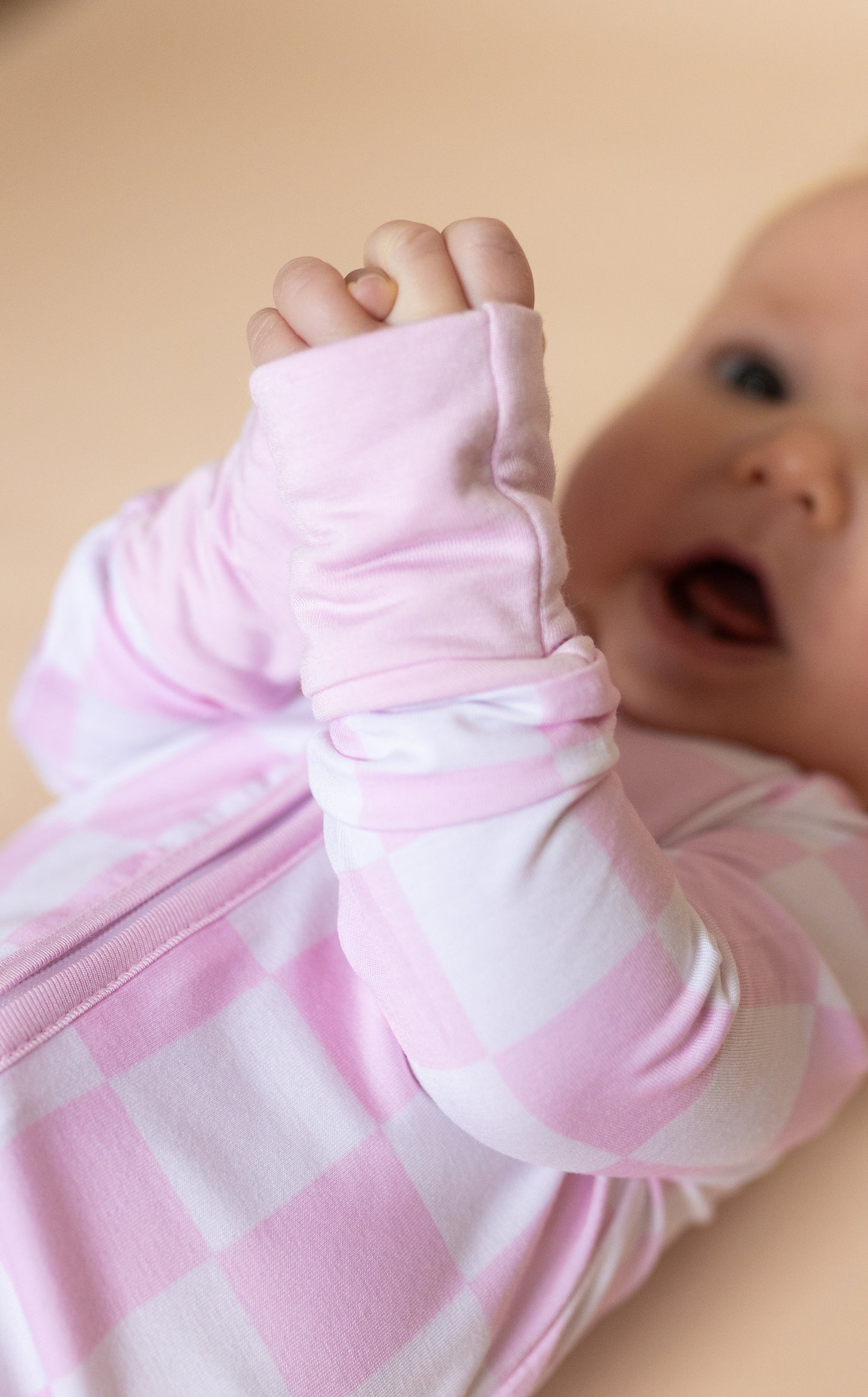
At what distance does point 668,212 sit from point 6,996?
1094 millimetres

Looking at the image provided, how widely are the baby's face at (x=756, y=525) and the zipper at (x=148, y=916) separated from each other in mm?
274

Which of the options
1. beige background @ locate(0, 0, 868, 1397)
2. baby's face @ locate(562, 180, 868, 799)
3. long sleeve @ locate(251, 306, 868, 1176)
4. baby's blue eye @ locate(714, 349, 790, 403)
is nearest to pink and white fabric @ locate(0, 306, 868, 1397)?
long sleeve @ locate(251, 306, 868, 1176)

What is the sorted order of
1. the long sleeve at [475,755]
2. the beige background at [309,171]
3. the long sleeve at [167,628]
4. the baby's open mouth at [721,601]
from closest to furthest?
the long sleeve at [475,755] < the long sleeve at [167,628] < the baby's open mouth at [721,601] < the beige background at [309,171]

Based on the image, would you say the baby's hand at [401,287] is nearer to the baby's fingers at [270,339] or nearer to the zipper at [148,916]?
the baby's fingers at [270,339]

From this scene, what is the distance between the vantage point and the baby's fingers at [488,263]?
16.5 inches

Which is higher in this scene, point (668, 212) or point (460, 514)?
point (460, 514)

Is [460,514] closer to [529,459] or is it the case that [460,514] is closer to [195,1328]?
[529,459]

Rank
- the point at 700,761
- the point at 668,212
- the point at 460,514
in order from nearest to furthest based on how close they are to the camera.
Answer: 1. the point at 460,514
2. the point at 700,761
3. the point at 668,212

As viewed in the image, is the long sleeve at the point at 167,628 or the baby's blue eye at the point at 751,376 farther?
the baby's blue eye at the point at 751,376

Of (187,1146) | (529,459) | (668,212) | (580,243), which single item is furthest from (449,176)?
(187,1146)

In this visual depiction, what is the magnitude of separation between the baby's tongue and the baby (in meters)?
0.04

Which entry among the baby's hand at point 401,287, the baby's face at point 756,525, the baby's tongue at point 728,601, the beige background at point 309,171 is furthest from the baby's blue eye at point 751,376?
the baby's hand at point 401,287

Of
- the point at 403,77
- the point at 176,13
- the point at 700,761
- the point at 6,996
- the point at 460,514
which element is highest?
the point at 176,13

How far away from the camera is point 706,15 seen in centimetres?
141
